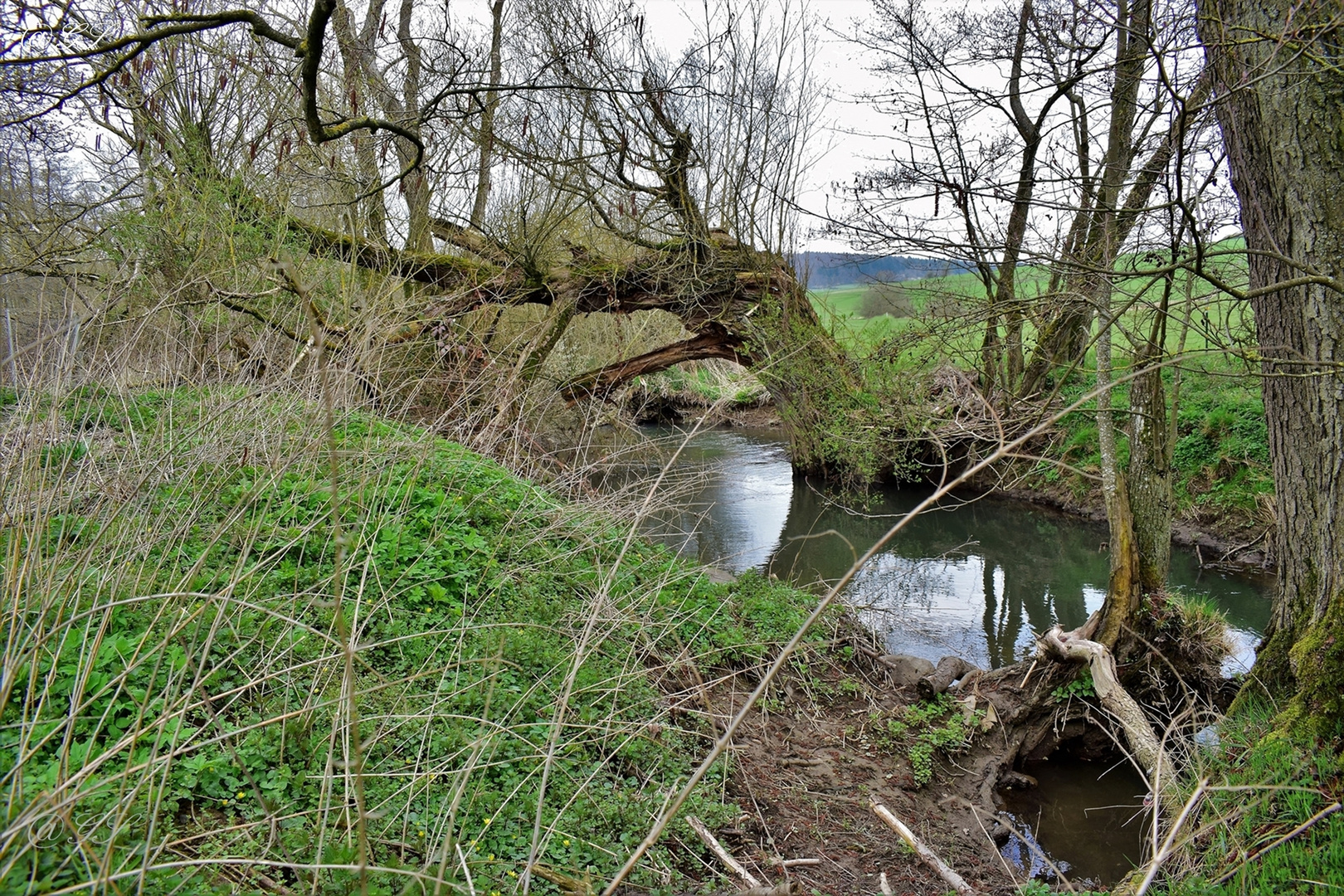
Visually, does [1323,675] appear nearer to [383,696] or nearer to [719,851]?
[719,851]

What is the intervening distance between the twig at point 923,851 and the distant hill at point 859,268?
3828 millimetres

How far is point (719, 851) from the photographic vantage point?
10.6 feet

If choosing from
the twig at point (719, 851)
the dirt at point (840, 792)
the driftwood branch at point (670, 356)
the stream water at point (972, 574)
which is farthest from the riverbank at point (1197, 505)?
the twig at point (719, 851)

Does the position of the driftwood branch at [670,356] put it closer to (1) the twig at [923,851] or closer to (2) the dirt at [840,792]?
(2) the dirt at [840,792]

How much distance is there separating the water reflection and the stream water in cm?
3

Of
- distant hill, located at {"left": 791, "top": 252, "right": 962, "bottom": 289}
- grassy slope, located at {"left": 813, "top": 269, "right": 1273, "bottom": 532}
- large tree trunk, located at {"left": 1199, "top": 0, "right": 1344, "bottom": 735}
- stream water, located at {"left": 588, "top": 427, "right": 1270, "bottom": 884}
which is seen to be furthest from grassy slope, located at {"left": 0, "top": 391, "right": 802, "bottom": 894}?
grassy slope, located at {"left": 813, "top": 269, "right": 1273, "bottom": 532}

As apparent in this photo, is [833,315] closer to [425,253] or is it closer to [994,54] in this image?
[994,54]

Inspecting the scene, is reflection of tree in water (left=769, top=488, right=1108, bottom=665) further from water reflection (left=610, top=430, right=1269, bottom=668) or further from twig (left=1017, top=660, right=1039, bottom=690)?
twig (left=1017, top=660, right=1039, bottom=690)

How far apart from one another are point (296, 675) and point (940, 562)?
9.75 metres

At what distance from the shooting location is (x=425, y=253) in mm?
9312

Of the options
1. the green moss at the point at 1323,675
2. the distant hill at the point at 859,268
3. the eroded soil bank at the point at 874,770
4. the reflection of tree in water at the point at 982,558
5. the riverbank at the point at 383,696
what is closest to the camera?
the riverbank at the point at 383,696

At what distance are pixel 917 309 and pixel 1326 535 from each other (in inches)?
191

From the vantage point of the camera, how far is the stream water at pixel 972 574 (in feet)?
16.3

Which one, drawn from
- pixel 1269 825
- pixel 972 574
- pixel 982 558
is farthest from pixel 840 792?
pixel 982 558
